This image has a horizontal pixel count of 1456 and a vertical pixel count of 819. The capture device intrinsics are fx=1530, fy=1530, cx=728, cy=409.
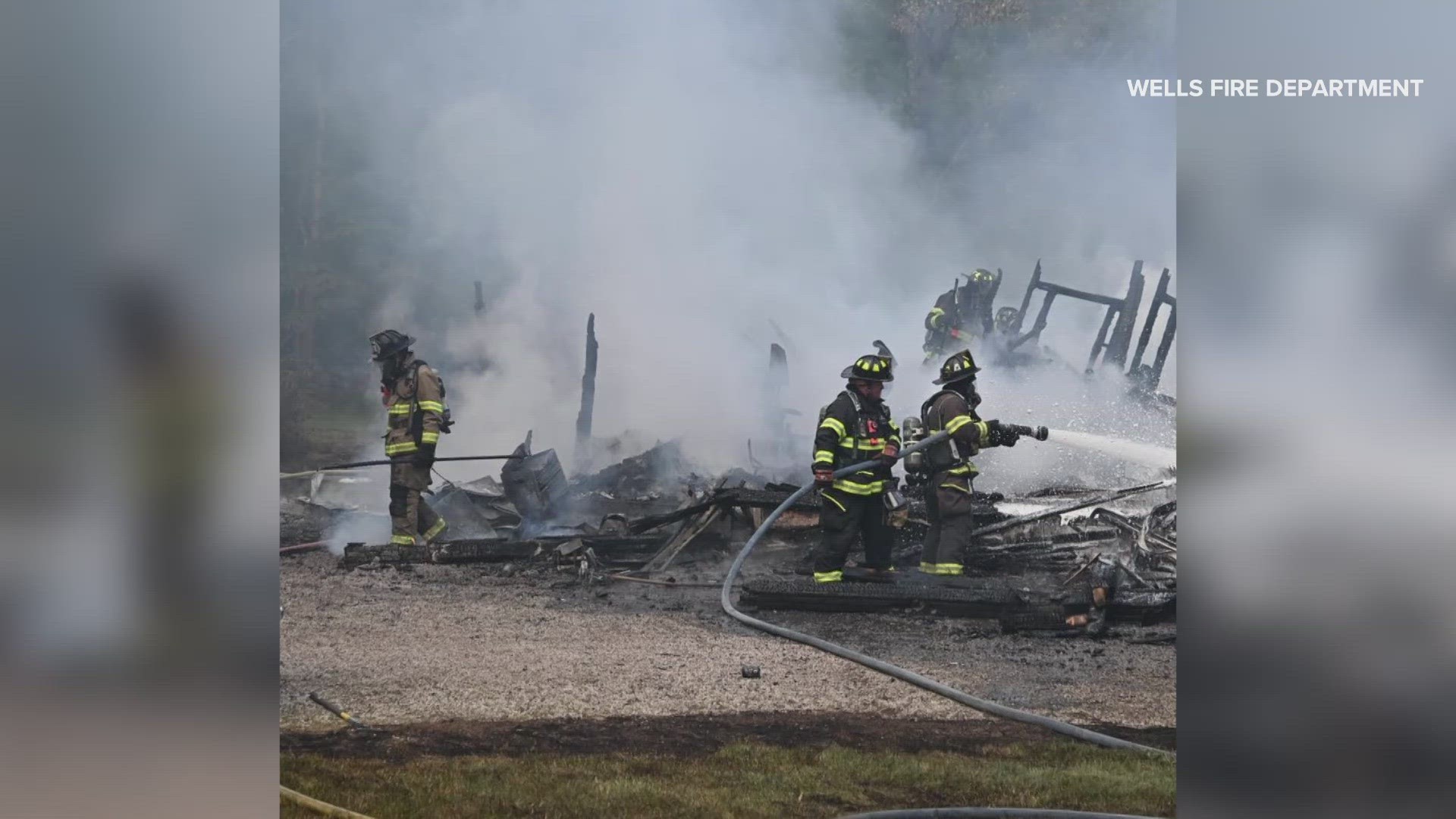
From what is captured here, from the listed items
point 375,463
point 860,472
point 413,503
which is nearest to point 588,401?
point 413,503

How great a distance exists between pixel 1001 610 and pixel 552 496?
2563 millimetres

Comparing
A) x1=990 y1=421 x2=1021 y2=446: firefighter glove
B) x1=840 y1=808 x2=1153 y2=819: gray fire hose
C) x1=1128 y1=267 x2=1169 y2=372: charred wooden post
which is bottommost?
x1=840 y1=808 x2=1153 y2=819: gray fire hose

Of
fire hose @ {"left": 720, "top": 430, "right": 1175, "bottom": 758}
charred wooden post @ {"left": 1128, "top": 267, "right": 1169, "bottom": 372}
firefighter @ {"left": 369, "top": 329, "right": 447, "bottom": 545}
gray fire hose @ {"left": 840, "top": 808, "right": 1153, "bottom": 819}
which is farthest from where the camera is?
firefighter @ {"left": 369, "top": 329, "right": 447, "bottom": 545}

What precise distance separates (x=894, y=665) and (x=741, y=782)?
3.51 ft

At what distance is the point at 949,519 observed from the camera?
8.52 m

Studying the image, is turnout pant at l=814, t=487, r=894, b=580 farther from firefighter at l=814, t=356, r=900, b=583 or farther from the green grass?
the green grass

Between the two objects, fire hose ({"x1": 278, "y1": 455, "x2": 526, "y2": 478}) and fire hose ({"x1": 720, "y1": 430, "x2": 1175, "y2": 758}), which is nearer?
fire hose ({"x1": 720, "y1": 430, "x2": 1175, "y2": 758})

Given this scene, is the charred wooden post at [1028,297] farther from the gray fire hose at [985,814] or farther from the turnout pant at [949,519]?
the gray fire hose at [985,814]

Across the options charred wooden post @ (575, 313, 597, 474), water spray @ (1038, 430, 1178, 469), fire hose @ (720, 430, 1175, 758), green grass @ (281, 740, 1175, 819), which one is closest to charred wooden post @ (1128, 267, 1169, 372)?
water spray @ (1038, 430, 1178, 469)

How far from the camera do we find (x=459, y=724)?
8203mm

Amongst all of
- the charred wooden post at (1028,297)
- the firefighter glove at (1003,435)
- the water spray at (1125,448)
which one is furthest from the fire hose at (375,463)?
the water spray at (1125,448)

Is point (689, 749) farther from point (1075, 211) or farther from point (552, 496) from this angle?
point (1075, 211)

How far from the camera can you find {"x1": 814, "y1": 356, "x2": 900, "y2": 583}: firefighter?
332 inches

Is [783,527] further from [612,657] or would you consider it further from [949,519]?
[612,657]
